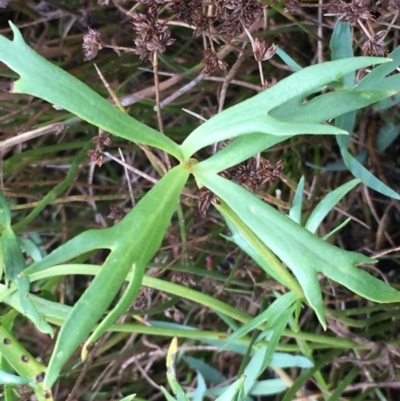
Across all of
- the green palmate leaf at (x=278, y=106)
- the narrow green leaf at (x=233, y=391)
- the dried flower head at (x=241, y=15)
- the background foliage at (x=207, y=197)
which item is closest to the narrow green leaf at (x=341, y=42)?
the background foliage at (x=207, y=197)

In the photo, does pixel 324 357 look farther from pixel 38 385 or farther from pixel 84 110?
pixel 84 110

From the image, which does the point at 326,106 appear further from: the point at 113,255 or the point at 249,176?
the point at 113,255

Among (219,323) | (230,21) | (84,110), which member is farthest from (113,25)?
(219,323)

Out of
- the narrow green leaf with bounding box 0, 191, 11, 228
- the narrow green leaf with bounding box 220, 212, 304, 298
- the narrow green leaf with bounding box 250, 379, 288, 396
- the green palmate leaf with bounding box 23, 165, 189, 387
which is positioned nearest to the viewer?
the green palmate leaf with bounding box 23, 165, 189, 387

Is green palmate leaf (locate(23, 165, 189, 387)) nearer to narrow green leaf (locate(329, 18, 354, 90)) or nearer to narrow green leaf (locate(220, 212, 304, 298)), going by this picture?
narrow green leaf (locate(220, 212, 304, 298))

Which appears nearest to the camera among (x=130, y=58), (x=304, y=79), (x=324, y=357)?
(x=304, y=79)

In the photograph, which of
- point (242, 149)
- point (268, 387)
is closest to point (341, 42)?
point (242, 149)

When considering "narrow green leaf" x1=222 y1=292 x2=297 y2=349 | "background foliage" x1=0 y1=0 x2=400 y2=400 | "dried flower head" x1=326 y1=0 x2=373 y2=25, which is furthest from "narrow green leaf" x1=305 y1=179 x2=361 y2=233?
"dried flower head" x1=326 y1=0 x2=373 y2=25
